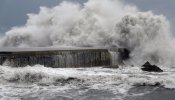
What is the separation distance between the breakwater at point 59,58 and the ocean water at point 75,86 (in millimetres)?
1022

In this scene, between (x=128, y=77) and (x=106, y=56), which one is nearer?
(x=128, y=77)

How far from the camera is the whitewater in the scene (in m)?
14.5

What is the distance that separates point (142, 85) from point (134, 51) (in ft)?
50.4

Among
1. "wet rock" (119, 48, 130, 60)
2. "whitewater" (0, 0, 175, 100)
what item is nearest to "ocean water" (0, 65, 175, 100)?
"whitewater" (0, 0, 175, 100)

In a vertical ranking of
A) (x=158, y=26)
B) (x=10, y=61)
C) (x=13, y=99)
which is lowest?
(x=13, y=99)

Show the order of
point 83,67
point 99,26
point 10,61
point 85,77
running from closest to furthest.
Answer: point 85,77
point 10,61
point 83,67
point 99,26

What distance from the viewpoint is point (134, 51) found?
102 feet

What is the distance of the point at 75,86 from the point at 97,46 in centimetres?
1984

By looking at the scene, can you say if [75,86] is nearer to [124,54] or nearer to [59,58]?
[59,58]

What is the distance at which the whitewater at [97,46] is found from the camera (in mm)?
14477

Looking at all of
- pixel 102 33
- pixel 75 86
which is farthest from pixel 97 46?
pixel 75 86

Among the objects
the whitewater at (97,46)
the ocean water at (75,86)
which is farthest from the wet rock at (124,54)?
the ocean water at (75,86)

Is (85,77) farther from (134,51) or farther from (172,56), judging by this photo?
(172,56)

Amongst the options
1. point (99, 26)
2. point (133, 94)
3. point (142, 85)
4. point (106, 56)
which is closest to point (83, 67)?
point (106, 56)
